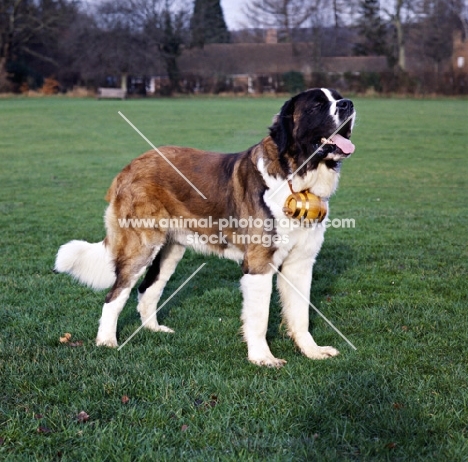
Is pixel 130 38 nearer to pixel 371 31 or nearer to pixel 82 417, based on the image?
pixel 371 31

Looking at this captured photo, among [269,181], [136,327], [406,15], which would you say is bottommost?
[136,327]

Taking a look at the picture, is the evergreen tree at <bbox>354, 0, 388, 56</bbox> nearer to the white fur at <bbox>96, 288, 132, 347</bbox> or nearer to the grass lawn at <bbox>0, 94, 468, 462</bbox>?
the grass lawn at <bbox>0, 94, 468, 462</bbox>

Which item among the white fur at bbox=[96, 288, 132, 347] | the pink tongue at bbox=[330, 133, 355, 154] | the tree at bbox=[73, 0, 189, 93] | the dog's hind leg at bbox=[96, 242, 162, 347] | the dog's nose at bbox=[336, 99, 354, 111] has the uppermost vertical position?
the tree at bbox=[73, 0, 189, 93]

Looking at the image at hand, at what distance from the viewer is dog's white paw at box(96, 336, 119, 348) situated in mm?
5410

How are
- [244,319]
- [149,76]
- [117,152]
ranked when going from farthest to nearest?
[149,76] < [117,152] < [244,319]

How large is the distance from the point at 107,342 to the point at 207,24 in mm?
68958

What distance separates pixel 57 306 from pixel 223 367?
2.20 m

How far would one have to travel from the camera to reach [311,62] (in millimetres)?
66000

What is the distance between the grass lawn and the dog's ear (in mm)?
1670

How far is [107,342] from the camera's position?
5445 mm

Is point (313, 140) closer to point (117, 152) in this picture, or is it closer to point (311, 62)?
point (117, 152)

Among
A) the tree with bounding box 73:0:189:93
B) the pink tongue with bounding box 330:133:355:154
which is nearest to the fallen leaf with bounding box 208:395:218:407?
the pink tongue with bounding box 330:133:355:154

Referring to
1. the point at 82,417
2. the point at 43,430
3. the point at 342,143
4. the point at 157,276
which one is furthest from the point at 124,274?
the point at 342,143

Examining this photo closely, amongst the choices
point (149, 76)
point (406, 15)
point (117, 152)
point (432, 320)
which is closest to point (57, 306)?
point (432, 320)
